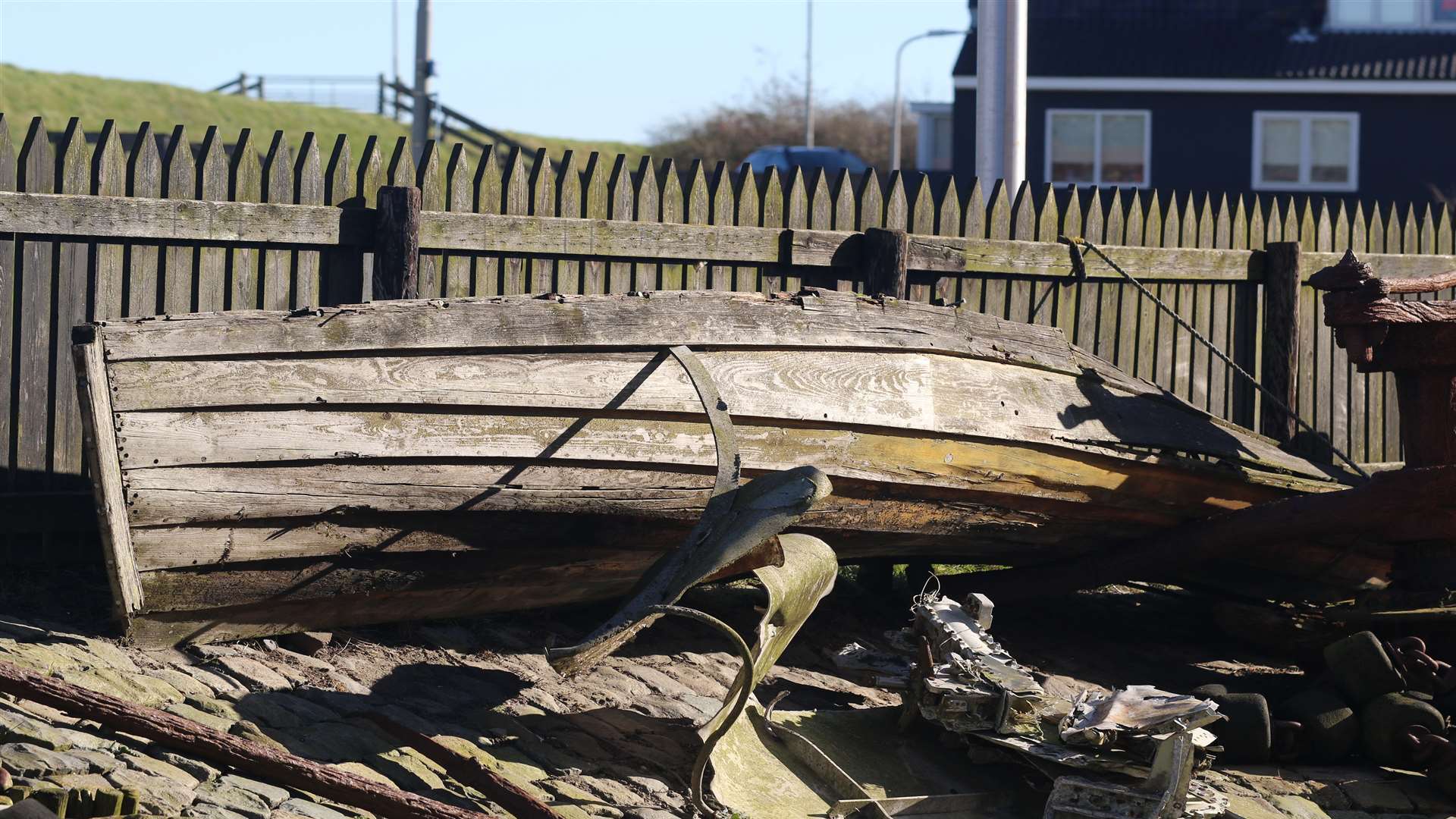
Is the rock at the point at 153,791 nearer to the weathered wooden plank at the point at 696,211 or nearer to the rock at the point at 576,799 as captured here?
the rock at the point at 576,799

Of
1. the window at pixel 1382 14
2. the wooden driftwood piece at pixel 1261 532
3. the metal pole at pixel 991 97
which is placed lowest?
the wooden driftwood piece at pixel 1261 532

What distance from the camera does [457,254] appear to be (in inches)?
229

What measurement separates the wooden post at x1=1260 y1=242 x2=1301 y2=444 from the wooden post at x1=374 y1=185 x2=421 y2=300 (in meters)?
5.06

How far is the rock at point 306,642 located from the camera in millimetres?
4797

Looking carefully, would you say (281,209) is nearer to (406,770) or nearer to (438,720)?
(438,720)

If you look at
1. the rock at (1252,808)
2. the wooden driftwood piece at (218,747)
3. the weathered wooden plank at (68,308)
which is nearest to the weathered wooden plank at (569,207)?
the weathered wooden plank at (68,308)

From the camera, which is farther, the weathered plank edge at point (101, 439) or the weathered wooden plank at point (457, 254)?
the weathered wooden plank at point (457, 254)

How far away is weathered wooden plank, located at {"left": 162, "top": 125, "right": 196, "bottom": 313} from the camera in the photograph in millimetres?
5227

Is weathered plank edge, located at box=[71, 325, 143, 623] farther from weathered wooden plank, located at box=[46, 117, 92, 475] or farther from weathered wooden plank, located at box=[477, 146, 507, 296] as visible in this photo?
weathered wooden plank, located at box=[477, 146, 507, 296]

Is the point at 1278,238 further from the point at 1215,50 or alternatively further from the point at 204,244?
the point at 1215,50

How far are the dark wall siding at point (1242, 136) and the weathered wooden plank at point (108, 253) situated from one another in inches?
810

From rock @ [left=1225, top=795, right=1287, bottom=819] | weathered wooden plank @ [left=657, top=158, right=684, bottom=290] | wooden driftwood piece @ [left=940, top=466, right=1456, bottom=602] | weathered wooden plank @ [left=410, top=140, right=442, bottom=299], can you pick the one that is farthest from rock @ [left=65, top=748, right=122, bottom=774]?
wooden driftwood piece @ [left=940, top=466, right=1456, bottom=602]

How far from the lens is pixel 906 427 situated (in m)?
5.31

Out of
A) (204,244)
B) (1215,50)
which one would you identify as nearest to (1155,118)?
(1215,50)
